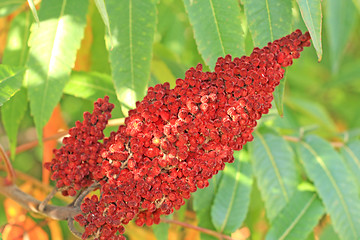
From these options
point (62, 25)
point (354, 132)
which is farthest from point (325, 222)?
point (62, 25)

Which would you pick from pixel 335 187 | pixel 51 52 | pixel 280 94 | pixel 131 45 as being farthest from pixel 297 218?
pixel 51 52

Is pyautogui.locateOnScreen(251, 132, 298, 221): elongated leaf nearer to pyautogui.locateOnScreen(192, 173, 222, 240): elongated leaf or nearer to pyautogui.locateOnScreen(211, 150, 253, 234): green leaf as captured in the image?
pyautogui.locateOnScreen(211, 150, 253, 234): green leaf

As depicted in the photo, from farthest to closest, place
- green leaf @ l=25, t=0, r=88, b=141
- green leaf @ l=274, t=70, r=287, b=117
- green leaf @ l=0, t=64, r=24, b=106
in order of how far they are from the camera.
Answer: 1. green leaf @ l=25, t=0, r=88, b=141
2. green leaf @ l=274, t=70, r=287, b=117
3. green leaf @ l=0, t=64, r=24, b=106

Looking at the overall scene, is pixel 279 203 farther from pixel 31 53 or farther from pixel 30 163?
pixel 30 163

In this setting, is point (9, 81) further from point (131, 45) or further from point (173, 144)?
point (173, 144)

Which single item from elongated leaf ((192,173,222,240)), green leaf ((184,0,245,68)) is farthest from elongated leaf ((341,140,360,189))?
green leaf ((184,0,245,68))

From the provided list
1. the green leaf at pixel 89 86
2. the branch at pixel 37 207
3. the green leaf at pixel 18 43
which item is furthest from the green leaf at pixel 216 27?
the green leaf at pixel 18 43

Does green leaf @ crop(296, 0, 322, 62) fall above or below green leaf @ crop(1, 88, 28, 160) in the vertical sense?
above
